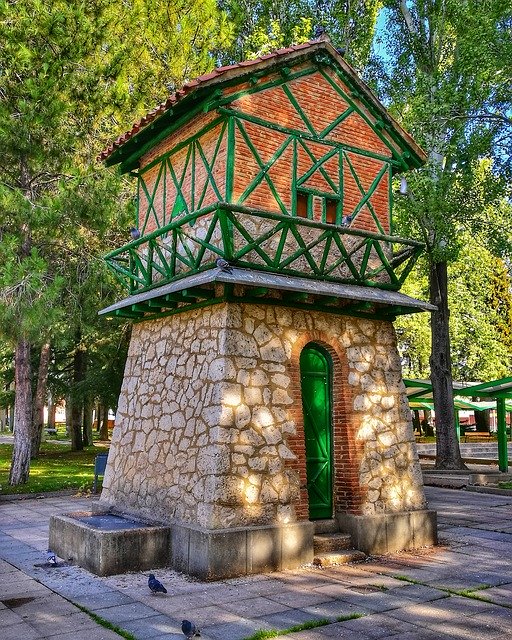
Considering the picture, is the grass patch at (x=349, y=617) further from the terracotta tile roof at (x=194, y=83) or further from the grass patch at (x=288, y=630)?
the terracotta tile roof at (x=194, y=83)

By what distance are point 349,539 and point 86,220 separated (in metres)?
9.74

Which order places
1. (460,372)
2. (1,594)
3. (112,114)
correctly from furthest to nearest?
(460,372)
(112,114)
(1,594)

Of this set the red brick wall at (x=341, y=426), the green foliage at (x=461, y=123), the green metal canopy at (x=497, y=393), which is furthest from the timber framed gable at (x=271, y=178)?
the green metal canopy at (x=497, y=393)

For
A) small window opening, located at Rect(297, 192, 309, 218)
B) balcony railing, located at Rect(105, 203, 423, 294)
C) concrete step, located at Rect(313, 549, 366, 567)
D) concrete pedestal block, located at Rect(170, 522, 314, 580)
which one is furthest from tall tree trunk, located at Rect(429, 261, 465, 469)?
concrete pedestal block, located at Rect(170, 522, 314, 580)

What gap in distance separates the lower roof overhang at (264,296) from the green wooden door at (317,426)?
0.88m

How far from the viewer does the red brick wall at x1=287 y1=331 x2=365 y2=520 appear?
9778 mm

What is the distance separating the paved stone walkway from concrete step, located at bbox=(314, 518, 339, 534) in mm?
789

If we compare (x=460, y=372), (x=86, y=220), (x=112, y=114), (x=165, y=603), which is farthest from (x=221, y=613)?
(x=460, y=372)

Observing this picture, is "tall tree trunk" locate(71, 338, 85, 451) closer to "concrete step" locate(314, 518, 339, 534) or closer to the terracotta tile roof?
the terracotta tile roof

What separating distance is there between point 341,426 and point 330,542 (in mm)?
1727

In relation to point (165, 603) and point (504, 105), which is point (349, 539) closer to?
point (165, 603)

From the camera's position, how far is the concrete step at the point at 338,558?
9.12 meters

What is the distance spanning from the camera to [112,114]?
16.9m

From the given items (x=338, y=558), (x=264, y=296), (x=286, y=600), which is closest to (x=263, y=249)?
(x=264, y=296)
